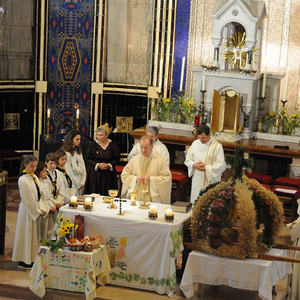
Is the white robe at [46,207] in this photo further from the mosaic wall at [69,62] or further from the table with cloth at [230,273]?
the mosaic wall at [69,62]

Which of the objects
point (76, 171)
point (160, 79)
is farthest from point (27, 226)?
point (160, 79)

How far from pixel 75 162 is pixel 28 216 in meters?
1.79

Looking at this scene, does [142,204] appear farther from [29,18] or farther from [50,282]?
[29,18]

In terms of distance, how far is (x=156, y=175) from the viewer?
1055cm

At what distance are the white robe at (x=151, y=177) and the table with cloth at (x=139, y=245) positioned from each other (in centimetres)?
115

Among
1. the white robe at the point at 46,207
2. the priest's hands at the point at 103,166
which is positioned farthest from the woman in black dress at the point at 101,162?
the white robe at the point at 46,207

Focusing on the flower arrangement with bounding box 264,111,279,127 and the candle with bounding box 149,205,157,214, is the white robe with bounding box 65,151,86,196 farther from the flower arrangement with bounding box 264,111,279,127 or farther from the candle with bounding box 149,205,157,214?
the flower arrangement with bounding box 264,111,279,127

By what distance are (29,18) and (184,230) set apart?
23.7 feet

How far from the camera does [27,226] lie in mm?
9617

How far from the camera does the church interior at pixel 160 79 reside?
13.4 meters

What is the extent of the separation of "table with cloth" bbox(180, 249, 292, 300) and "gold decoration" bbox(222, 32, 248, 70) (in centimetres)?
552

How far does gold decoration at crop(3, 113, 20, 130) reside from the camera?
1488 centimetres

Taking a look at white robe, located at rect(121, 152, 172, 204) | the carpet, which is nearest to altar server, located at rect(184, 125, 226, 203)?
white robe, located at rect(121, 152, 172, 204)

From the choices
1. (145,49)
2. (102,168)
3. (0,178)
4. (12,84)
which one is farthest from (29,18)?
(0,178)
